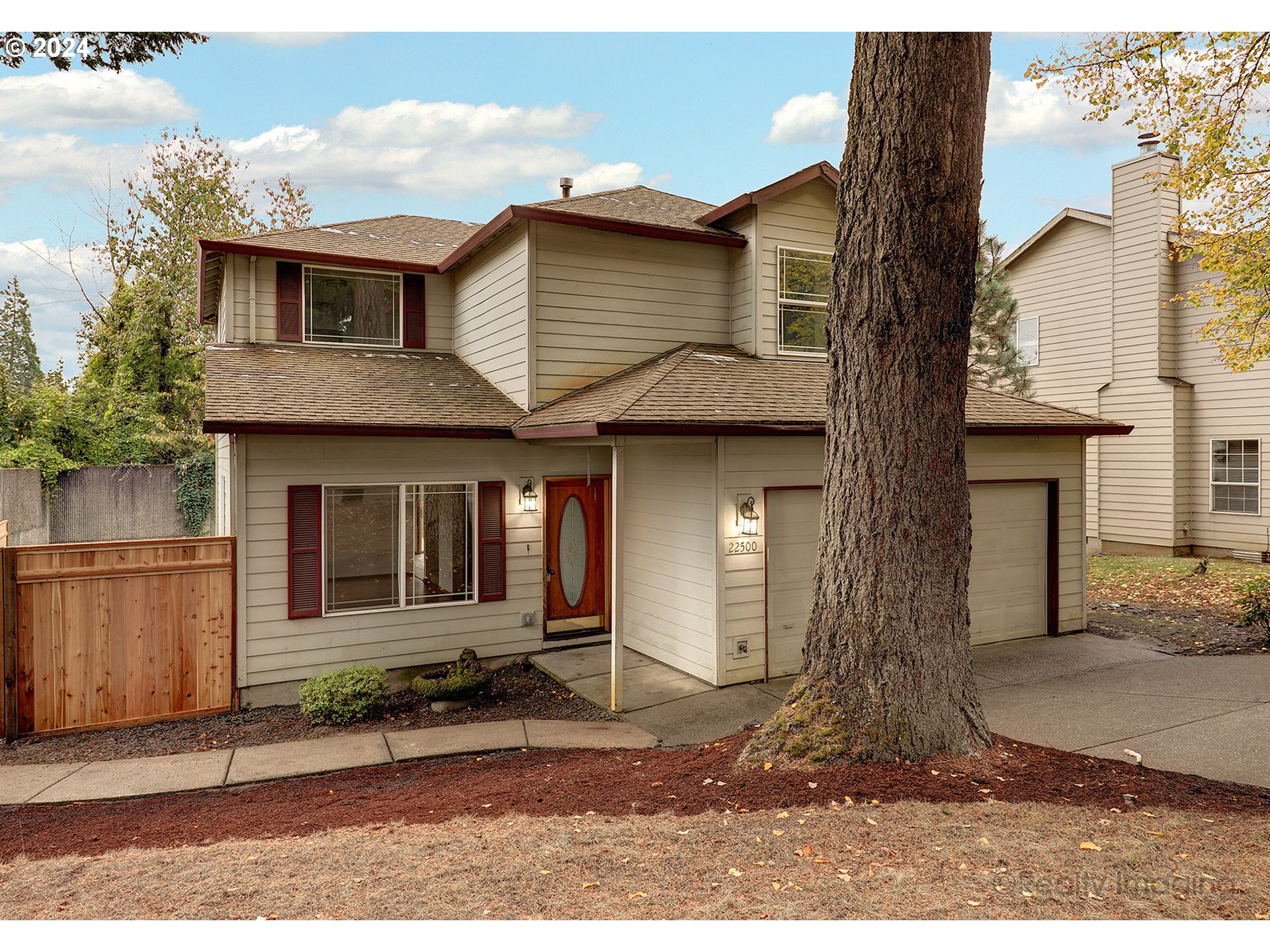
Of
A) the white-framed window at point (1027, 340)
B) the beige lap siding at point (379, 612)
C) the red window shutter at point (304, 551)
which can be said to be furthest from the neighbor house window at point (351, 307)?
the white-framed window at point (1027, 340)

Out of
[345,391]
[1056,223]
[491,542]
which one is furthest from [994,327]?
[345,391]

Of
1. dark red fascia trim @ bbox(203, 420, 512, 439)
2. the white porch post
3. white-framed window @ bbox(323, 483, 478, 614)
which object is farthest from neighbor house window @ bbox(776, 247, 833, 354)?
white-framed window @ bbox(323, 483, 478, 614)

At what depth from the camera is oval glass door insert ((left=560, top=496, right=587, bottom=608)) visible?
383 inches

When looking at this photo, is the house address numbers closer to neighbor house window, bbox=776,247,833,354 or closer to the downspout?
neighbor house window, bbox=776,247,833,354

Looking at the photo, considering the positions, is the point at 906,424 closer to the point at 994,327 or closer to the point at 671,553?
the point at 671,553

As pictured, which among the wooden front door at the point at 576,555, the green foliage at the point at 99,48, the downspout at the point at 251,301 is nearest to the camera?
the green foliage at the point at 99,48

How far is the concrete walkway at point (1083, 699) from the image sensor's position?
223 inches

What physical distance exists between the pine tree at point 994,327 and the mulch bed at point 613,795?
1395 cm

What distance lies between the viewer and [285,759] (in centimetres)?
639

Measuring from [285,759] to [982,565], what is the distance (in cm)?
807

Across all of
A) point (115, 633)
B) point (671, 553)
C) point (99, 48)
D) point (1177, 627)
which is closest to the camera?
point (99, 48)

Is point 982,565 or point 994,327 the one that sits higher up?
point 994,327

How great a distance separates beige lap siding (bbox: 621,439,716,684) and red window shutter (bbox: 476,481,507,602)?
1524mm

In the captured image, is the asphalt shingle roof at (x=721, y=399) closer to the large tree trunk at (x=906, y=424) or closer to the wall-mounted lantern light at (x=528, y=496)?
the wall-mounted lantern light at (x=528, y=496)
